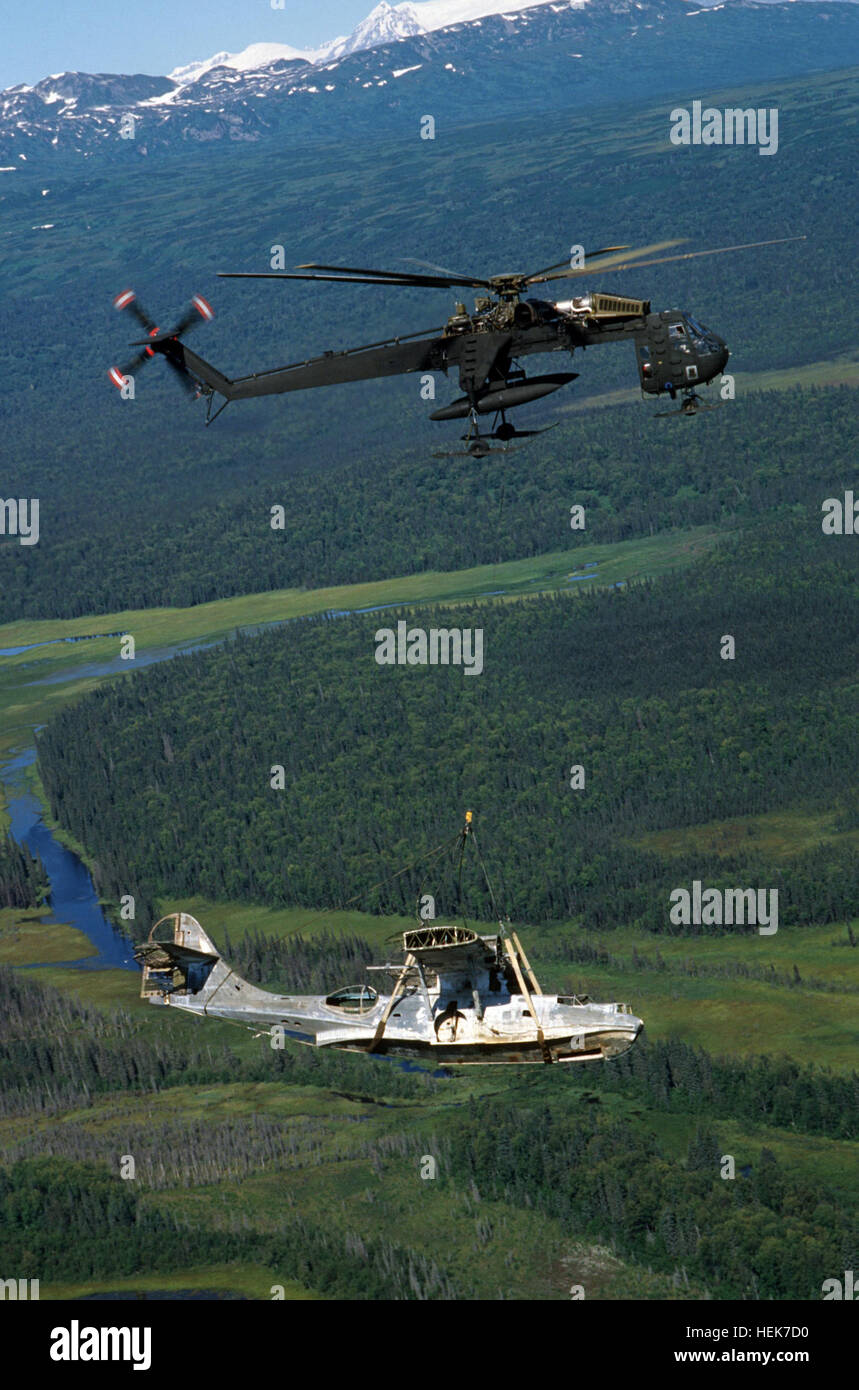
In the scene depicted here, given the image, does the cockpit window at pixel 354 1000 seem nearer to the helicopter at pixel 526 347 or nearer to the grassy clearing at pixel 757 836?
the helicopter at pixel 526 347

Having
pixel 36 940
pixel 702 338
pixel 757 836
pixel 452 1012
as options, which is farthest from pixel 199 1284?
pixel 757 836

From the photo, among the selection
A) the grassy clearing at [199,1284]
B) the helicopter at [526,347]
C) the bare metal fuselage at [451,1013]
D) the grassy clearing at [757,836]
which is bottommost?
the grassy clearing at [199,1284]

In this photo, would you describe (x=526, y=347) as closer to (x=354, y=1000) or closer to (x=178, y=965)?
(x=354, y=1000)

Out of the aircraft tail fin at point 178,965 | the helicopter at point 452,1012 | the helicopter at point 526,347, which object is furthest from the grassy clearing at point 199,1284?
the helicopter at point 526,347

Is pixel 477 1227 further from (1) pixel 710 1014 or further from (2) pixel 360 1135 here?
(1) pixel 710 1014
